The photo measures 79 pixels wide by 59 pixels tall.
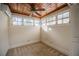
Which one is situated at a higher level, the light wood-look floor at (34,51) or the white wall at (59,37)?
the white wall at (59,37)

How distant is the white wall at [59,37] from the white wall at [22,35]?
0.41ft

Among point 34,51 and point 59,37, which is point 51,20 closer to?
point 59,37

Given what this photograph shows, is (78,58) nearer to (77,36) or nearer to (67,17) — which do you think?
(77,36)

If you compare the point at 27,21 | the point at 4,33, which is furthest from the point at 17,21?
the point at 4,33

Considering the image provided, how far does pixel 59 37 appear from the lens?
1.46 m

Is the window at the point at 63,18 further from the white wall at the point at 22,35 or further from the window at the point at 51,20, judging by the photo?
the white wall at the point at 22,35

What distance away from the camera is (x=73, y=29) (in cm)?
131

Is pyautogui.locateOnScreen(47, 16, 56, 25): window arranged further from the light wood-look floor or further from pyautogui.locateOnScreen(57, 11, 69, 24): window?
the light wood-look floor

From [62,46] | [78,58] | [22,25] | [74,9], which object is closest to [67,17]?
[74,9]

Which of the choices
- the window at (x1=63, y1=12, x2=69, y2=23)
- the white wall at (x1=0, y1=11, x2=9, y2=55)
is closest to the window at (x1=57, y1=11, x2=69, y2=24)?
the window at (x1=63, y1=12, x2=69, y2=23)

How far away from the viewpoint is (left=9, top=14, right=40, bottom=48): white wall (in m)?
1.43

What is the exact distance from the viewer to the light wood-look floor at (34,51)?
1.30 m

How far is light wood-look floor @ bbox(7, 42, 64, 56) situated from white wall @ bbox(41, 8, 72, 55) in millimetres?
88

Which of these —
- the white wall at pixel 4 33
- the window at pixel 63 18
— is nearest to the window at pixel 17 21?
the white wall at pixel 4 33
